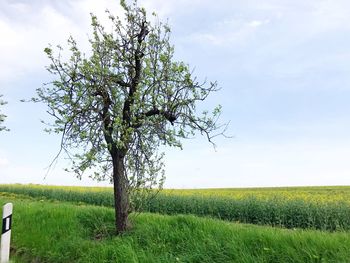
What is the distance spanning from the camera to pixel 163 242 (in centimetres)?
870

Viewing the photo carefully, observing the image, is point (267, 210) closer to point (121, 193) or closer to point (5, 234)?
point (121, 193)

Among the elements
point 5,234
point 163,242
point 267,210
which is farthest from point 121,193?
point 267,210

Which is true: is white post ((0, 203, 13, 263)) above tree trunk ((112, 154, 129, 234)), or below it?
below

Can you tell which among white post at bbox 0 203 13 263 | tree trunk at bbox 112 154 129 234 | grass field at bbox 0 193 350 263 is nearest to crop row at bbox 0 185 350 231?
grass field at bbox 0 193 350 263

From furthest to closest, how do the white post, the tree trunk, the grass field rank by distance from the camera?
1. the tree trunk
2. the white post
3. the grass field

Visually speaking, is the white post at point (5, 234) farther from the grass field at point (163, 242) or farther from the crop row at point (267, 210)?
the crop row at point (267, 210)

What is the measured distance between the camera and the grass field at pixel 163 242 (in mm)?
7027

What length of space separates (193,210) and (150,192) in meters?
14.3

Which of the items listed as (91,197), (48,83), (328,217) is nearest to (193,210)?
(328,217)

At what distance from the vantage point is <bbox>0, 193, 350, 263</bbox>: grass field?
23.1 ft

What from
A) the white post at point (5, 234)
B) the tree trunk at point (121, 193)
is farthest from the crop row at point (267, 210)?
the white post at point (5, 234)

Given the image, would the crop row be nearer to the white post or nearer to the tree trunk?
the tree trunk

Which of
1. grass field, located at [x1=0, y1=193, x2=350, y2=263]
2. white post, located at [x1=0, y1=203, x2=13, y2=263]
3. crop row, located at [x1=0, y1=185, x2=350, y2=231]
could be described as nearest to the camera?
grass field, located at [x1=0, y1=193, x2=350, y2=263]

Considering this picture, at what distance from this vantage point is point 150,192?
9898 mm
